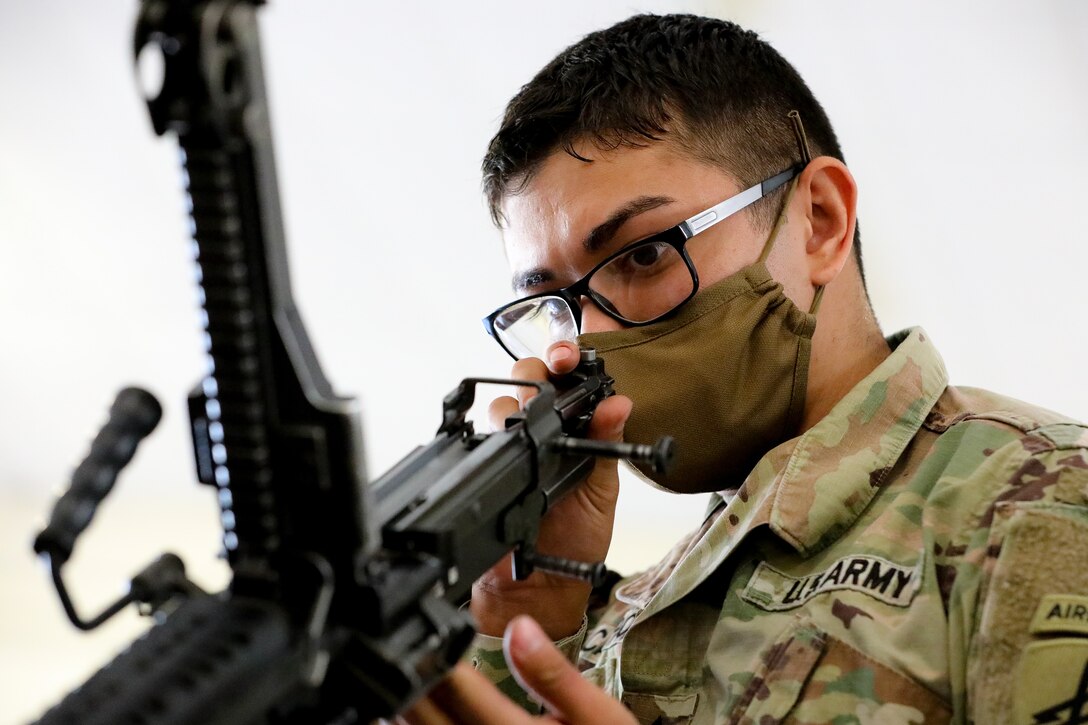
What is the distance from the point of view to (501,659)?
1544 millimetres

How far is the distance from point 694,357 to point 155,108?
0.83 metres

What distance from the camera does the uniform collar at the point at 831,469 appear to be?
1236 mm

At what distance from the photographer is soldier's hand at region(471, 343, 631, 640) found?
4.14 ft

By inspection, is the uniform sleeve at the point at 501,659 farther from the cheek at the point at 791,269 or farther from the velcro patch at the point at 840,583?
the cheek at the point at 791,269

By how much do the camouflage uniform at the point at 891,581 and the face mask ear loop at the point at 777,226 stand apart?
0.22m

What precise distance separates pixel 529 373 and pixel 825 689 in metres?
0.53

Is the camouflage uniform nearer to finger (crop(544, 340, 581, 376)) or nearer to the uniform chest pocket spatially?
the uniform chest pocket

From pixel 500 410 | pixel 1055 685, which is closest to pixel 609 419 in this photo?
pixel 500 410

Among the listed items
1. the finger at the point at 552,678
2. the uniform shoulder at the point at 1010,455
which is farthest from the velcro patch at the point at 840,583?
the finger at the point at 552,678

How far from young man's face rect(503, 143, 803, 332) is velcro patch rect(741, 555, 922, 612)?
388 mm

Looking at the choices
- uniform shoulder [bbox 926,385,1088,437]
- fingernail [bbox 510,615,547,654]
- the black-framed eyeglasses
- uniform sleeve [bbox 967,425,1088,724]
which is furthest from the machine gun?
uniform shoulder [bbox 926,385,1088,437]

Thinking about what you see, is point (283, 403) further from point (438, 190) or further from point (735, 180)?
point (438, 190)

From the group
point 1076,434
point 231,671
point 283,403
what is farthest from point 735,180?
point 231,671

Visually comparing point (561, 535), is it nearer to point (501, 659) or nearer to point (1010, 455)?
point (501, 659)
